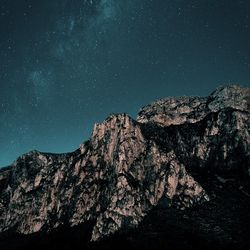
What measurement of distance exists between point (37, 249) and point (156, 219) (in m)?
69.3

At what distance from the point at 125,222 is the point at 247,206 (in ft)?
223

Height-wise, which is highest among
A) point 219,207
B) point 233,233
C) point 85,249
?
point 219,207

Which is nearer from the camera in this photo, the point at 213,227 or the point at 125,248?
the point at 125,248

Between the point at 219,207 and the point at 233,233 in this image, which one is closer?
the point at 233,233

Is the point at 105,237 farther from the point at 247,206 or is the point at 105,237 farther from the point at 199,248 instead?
the point at 247,206

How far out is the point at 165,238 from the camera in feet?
548

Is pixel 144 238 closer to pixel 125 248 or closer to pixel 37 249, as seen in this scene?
pixel 125 248

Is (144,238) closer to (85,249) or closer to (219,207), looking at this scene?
(85,249)

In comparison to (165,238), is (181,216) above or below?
above

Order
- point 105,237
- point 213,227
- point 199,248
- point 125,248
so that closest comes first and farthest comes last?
point 199,248 < point 125,248 < point 213,227 < point 105,237

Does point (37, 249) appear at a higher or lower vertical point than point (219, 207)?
lower

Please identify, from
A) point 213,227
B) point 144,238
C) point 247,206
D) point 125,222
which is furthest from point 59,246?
point 247,206

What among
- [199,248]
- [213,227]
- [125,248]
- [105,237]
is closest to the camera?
[199,248]

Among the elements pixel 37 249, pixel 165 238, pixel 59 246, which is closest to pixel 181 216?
pixel 165 238
